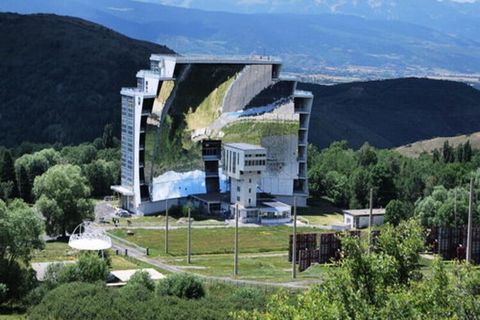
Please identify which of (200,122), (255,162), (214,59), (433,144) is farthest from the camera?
(433,144)

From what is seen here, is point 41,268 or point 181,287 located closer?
point 181,287

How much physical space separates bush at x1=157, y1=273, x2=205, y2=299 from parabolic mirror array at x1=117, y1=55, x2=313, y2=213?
4433cm

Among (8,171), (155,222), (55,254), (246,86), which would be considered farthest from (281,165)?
(55,254)

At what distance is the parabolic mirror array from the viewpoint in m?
94.0

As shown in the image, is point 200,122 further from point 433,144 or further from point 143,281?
point 433,144

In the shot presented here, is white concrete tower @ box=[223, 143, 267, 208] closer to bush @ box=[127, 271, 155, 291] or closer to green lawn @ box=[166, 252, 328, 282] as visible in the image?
green lawn @ box=[166, 252, 328, 282]

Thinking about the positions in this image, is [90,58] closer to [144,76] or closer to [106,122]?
[106,122]

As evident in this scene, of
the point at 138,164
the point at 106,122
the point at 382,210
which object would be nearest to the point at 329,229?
the point at 382,210

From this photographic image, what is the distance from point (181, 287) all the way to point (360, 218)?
43.6 m

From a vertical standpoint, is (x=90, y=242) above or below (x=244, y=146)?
below

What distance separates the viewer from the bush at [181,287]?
4906cm

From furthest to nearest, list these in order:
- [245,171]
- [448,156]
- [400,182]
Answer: [448,156] → [400,182] → [245,171]

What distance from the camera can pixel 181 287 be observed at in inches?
1933

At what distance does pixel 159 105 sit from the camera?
93.6 metres
